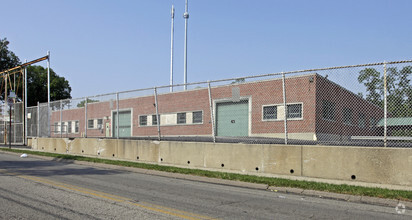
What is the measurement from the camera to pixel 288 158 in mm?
10055

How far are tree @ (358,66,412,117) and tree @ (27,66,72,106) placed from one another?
203 feet

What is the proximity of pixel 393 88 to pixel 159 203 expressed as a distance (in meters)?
6.62

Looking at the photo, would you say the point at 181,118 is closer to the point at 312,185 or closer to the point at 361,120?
the point at 361,120

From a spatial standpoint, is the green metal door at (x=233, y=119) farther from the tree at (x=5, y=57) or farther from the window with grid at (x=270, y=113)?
the tree at (x=5, y=57)

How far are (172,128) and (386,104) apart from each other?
24.8 metres

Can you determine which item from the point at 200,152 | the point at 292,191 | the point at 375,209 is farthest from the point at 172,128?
the point at 375,209

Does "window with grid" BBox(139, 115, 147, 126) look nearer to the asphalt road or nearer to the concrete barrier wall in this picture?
the concrete barrier wall

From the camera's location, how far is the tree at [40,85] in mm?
60188

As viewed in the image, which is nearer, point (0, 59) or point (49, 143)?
point (49, 143)

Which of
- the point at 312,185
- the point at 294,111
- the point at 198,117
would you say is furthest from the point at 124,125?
the point at 312,185

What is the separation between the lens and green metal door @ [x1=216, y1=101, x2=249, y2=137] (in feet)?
39.6

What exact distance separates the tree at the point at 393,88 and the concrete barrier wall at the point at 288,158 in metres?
1.05

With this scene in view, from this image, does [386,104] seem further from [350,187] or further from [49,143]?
[49,143]

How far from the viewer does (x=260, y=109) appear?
1531 centimetres
